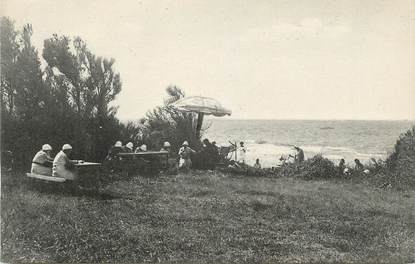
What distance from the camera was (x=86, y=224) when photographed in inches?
311

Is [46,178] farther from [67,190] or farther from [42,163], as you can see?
[42,163]

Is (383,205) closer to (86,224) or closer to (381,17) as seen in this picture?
(381,17)

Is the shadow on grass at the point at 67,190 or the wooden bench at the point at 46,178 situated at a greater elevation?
the wooden bench at the point at 46,178

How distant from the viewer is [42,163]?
32.5 ft

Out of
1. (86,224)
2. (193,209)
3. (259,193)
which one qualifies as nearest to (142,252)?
(86,224)

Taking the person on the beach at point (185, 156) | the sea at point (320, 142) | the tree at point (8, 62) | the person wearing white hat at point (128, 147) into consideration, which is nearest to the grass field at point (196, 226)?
the tree at point (8, 62)

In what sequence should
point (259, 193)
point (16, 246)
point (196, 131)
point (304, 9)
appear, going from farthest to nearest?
point (196, 131)
point (259, 193)
point (304, 9)
point (16, 246)

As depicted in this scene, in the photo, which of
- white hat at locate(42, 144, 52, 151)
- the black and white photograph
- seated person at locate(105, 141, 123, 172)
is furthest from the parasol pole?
white hat at locate(42, 144, 52, 151)

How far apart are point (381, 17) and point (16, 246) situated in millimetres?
8294

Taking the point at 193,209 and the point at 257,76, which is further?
the point at 257,76

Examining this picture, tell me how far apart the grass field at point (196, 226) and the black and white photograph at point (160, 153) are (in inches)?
1.2

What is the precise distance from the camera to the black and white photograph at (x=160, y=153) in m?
7.61

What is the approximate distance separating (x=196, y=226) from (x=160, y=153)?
523cm

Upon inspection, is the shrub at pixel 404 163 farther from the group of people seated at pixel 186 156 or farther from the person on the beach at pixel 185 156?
the person on the beach at pixel 185 156
